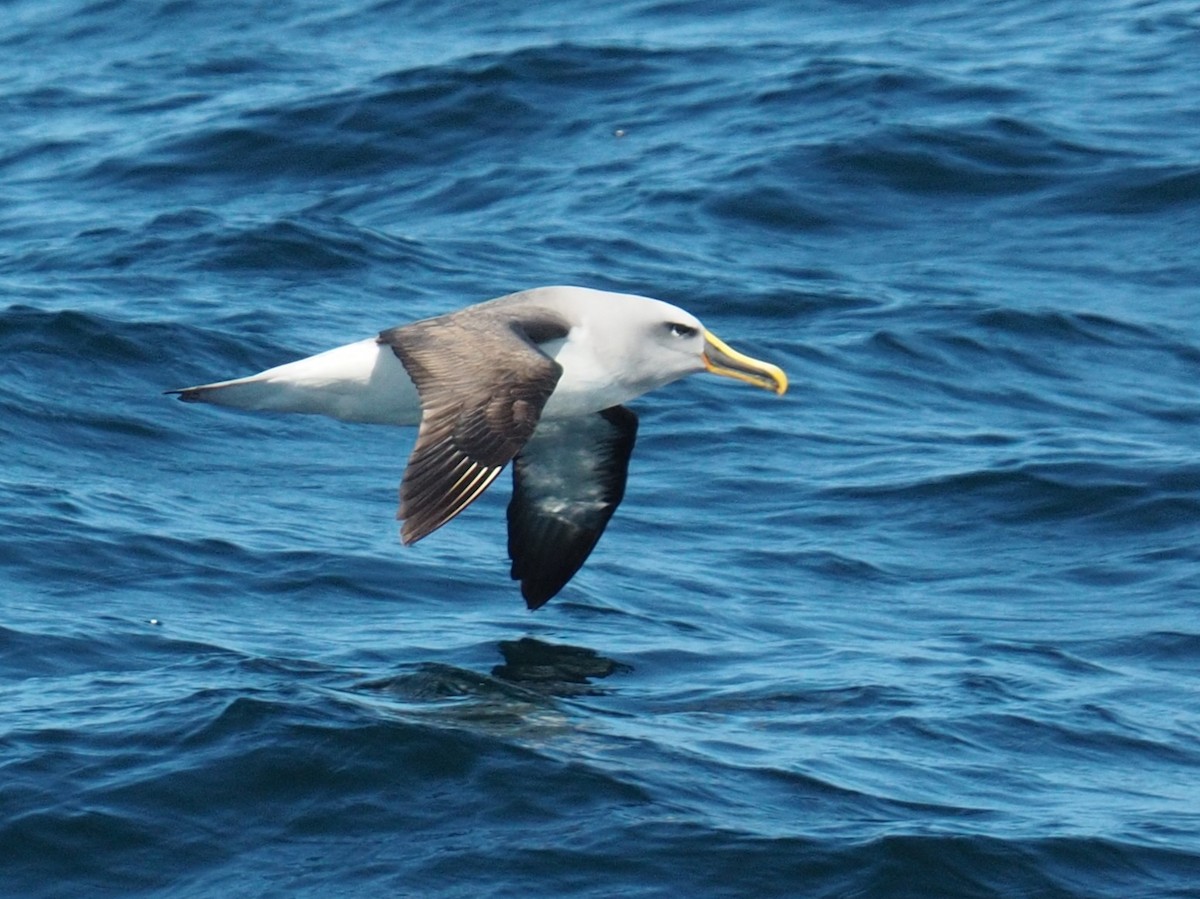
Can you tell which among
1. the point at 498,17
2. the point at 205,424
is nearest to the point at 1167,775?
the point at 205,424

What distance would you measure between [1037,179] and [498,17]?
8.54m

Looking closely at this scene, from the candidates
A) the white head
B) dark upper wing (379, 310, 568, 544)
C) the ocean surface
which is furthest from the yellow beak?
the ocean surface

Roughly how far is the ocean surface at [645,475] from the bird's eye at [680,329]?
1685 millimetres

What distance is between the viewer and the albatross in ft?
28.2

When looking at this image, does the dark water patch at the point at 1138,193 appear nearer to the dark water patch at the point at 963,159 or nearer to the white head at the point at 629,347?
the dark water patch at the point at 963,159

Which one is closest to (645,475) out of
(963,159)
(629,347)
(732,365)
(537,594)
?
(537,594)

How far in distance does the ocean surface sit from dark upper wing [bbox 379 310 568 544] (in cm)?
103

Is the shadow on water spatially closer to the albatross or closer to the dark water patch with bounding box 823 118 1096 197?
the albatross

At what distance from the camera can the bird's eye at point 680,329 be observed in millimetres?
10266

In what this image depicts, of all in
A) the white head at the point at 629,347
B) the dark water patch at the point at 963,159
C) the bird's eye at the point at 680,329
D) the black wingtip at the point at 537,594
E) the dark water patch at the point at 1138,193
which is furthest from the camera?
the dark water patch at the point at 963,159

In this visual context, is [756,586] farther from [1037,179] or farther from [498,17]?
[498,17]

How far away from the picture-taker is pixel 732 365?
10555 millimetres

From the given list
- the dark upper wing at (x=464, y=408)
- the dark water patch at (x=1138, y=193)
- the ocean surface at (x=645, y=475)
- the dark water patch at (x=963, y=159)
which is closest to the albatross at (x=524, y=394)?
the dark upper wing at (x=464, y=408)

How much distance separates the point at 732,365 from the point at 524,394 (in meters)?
2.06
